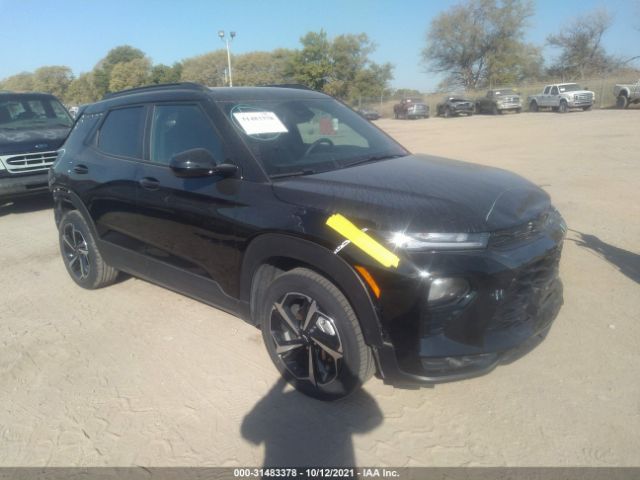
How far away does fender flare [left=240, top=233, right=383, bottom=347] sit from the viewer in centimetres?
252

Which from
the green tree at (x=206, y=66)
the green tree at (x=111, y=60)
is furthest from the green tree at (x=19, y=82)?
the green tree at (x=206, y=66)

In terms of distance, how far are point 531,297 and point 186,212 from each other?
7.38 ft

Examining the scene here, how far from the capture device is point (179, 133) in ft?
11.8

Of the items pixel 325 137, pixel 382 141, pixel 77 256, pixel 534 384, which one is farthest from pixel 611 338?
pixel 77 256

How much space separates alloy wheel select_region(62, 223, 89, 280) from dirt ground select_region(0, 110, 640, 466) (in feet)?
0.91

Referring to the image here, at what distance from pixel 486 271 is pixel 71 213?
4.08m

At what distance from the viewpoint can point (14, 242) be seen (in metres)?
6.87

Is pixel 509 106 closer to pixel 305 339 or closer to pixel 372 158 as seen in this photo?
pixel 372 158

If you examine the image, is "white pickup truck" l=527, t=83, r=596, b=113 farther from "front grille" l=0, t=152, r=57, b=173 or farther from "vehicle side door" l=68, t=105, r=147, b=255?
"vehicle side door" l=68, t=105, r=147, b=255

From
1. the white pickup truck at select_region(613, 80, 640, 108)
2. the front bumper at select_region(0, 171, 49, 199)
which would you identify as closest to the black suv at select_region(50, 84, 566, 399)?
the front bumper at select_region(0, 171, 49, 199)

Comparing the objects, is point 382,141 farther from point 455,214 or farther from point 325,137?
point 455,214

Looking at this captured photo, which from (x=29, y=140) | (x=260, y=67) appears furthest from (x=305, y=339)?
(x=260, y=67)

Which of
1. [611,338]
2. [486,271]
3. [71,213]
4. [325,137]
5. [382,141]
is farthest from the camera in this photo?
[71,213]

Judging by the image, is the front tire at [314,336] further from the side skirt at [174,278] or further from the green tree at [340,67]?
the green tree at [340,67]
